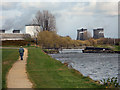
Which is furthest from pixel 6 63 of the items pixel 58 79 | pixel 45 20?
pixel 45 20

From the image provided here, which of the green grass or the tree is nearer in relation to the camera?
the green grass

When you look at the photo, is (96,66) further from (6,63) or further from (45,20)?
(45,20)

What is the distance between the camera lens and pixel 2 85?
12781mm

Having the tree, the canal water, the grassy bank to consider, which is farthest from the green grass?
the tree

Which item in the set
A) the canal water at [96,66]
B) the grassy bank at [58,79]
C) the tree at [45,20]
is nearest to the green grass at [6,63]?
the grassy bank at [58,79]

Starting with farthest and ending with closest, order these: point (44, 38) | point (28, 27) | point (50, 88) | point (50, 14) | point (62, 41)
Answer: point (28, 27)
point (62, 41)
point (50, 14)
point (44, 38)
point (50, 88)

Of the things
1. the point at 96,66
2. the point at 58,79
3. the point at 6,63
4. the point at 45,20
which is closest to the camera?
the point at 58,79

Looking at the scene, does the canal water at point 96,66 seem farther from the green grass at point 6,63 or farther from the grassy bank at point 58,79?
the green grass at point 6,63

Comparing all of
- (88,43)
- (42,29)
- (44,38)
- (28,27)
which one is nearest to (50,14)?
(42,29)

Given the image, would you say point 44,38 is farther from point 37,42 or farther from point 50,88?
point 50,88

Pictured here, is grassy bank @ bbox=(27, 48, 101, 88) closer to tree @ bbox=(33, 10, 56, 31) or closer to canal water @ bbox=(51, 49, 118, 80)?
canal water @ bbox=(51, 49, 118, 80)

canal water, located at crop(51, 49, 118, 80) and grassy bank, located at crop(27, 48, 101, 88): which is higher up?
grassy bank, located at crop(27, 48, 101, 88)

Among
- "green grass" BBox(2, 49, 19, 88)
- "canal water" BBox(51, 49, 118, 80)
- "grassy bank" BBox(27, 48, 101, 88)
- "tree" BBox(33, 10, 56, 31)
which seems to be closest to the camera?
"grassy bank" BBox(27, 48, 101, 88)

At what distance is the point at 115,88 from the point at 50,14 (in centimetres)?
8964
